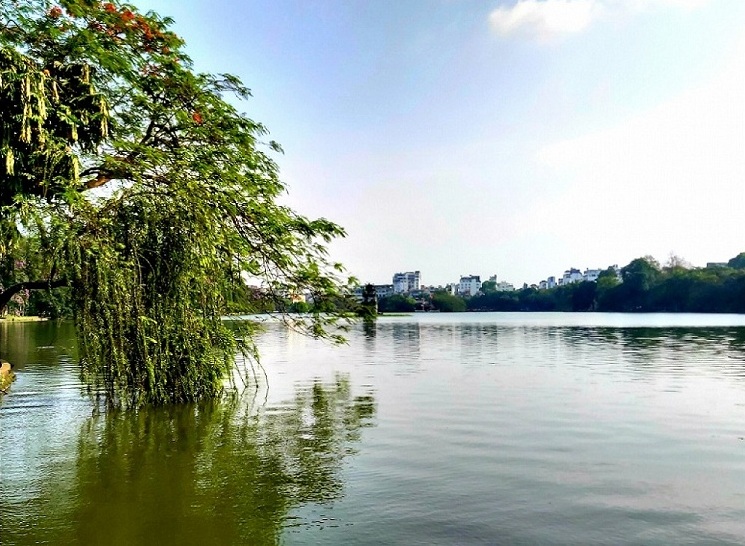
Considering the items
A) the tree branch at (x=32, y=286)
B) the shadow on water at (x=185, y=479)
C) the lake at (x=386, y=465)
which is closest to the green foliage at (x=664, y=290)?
the lake at (x=386, y=465)

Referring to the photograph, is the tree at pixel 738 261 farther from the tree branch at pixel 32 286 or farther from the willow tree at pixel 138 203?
the tree branch at pixel 32 286

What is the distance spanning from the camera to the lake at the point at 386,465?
24.7ft

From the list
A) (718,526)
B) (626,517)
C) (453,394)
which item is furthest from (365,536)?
(453,394)

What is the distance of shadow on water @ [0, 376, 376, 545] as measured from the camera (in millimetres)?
7398

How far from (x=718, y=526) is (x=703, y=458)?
380cm

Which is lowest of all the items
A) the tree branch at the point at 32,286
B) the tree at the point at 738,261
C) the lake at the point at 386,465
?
the lake at the point at 386,465

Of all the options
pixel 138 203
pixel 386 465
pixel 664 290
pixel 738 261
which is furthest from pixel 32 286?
pixel 738 261

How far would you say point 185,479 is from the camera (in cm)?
959

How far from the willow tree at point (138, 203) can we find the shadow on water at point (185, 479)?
1754 mm

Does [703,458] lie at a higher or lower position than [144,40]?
lower

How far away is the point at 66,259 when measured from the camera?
12469mm

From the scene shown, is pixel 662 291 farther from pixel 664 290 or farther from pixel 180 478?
pixel 180 478

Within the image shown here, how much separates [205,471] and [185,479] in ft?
1.61

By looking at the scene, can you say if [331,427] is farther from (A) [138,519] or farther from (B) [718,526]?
(B) [718,526]
